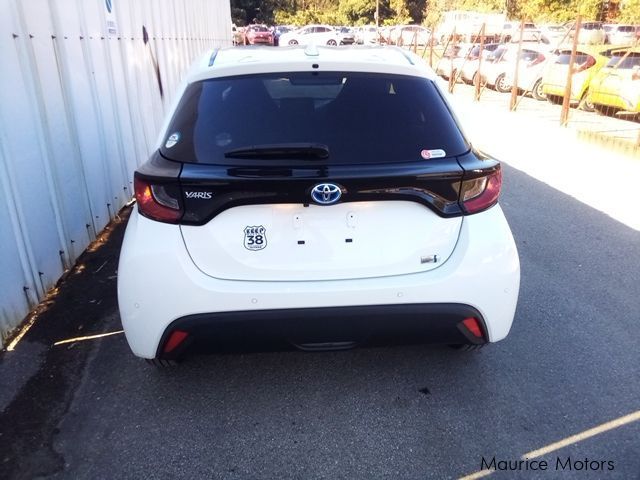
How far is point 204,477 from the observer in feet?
8.34

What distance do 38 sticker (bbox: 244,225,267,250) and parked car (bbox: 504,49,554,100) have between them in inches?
574

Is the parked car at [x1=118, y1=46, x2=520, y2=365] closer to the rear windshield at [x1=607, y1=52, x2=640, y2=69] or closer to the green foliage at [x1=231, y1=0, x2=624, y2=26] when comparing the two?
the rear windshield at [x1=607, y1=52, x2=640, y2=69]

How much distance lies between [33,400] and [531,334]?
3.04m

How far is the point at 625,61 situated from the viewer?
39.1 ft

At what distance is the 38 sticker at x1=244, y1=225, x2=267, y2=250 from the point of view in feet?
8.46

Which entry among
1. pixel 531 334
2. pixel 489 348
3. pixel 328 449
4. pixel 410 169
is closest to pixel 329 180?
pixel 410 169

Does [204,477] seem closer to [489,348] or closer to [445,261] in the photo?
[445,261]

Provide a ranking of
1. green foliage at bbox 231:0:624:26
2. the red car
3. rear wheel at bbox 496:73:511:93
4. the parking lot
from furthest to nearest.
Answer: green foliage at bbox 231:0:624:26 < the red car < rear wheel at bbox 496:73:511:93 < the parking lot

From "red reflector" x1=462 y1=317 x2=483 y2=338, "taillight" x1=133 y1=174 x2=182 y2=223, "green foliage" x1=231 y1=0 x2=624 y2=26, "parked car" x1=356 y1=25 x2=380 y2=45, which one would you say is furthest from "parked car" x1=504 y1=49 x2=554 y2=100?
"green foliage" x1=231 y1=0 x2=624 y2=26

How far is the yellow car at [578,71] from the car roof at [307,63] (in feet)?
37.0

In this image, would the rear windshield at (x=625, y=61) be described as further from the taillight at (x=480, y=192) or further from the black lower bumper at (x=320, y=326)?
the black lower bumper at (x=320, y=326)

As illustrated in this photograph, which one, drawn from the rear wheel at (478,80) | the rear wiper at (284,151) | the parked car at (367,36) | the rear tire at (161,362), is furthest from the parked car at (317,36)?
the rear wiper at (284,151)

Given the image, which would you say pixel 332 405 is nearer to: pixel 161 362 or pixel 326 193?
pixel 161 362

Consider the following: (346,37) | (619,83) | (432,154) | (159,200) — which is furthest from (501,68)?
(346,37)
